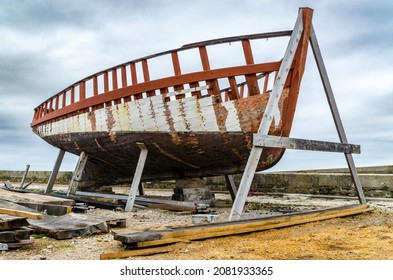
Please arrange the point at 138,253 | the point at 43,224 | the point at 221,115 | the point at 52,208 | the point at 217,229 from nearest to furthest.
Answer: the point at 138,253 < the point at 217,229 < the point at 43,224 < the point at 52,208 < the point at 221,115

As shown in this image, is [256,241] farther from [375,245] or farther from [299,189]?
[299,189]

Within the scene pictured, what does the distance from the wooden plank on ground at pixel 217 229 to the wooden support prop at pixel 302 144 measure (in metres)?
1.13

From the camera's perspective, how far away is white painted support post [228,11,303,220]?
601 cm

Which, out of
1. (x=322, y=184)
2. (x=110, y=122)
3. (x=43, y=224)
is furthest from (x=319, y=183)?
(x=43, y=224)

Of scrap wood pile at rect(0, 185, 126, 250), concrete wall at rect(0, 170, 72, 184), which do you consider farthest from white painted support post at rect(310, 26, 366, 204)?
concrete wall at rect(0, 170, 72, 184)

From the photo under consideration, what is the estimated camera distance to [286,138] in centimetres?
673

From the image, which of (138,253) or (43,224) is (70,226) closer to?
(43,224)

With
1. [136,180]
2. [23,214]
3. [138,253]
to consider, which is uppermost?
[136,180]

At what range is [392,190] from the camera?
11898 millimetres

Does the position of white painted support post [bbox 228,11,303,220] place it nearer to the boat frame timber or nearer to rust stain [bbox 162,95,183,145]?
the boat frame timber

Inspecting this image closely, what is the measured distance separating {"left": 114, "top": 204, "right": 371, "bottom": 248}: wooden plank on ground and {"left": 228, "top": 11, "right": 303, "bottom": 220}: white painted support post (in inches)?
14.2

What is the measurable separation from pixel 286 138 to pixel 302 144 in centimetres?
46

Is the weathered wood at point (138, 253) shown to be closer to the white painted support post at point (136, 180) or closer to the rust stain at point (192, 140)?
the rust stain at point (192, 140)

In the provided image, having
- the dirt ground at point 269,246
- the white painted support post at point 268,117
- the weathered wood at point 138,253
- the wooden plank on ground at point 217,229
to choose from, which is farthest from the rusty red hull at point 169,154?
the weathered wood at point 138,253
